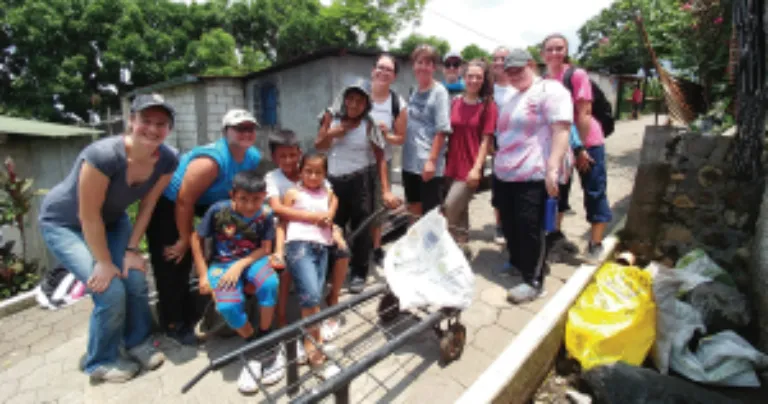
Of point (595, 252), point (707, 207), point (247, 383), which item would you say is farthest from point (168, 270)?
point (707, 207)

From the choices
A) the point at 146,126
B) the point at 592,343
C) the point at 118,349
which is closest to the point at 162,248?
the point at 118,349

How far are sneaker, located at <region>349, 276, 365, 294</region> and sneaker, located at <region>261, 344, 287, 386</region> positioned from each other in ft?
3.32

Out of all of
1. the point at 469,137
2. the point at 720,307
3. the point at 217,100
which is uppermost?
the point at 217,100

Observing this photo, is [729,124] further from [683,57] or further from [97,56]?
[97,56]

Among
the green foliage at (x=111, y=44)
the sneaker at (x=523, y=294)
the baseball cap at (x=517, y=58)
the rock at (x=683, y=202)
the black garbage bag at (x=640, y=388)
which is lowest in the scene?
the black garbage bag at (x=640, y=388)

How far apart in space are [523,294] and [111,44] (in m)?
18.9

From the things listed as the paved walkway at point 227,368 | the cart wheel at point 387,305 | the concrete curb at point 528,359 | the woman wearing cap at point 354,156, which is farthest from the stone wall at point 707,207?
the cart wheel at point 387,305

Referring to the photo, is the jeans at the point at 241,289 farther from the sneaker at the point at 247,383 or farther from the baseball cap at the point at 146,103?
the baseball cap at the point at 146,103

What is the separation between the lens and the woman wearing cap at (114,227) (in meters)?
2.13

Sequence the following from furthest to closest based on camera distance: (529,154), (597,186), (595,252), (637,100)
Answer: (637,100) → (595,252) → (597,186) → (529,154)

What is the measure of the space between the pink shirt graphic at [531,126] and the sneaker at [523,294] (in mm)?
887

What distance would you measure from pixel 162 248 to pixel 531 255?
2740 mm

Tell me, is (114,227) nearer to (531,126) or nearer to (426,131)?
(426,131)

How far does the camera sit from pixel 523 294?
3.08 meters
